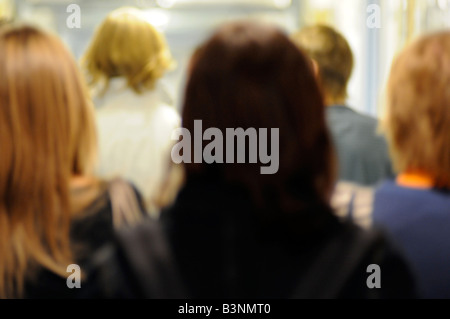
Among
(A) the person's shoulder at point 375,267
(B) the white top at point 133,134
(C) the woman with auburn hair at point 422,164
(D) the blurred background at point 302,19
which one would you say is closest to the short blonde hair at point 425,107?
(C) the woman with auburn hair at point 422,164

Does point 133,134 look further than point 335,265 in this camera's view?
Yes

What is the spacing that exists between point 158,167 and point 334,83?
25.0 inches

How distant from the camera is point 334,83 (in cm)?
215

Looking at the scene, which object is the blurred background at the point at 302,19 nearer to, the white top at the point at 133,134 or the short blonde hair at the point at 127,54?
the short blonde hair at the point at 127,54

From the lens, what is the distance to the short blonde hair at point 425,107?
1.37 meters

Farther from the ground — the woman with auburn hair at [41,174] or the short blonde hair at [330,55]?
the short blonde hair at [330,55]

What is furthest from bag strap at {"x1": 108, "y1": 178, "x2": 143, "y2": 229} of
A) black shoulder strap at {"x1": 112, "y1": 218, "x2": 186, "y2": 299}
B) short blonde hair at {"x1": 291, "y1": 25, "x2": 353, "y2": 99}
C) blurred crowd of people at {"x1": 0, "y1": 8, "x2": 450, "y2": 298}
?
short blonde hair at {"x1": 291, "y1": 25, "x2": 353, "y2": 99}

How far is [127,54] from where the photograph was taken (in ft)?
7.05

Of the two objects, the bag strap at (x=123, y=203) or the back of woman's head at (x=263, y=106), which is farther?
the bag strap at (x=123, y=203)

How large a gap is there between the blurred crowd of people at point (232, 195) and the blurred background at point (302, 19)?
1.41 meters

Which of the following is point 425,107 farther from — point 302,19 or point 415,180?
point 302,19

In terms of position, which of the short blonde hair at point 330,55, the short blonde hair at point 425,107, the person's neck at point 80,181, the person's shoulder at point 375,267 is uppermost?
the short blonde hair at point 330,55

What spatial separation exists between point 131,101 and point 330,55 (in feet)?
2.20

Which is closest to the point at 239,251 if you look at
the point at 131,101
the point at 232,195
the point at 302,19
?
the point at 232,195
